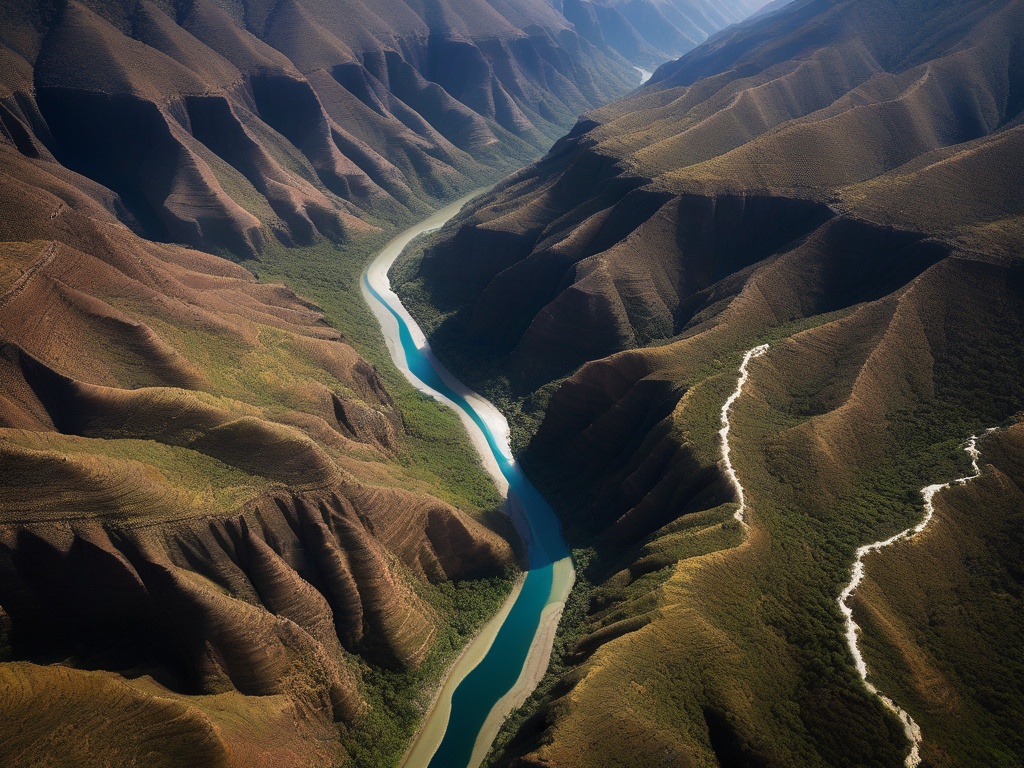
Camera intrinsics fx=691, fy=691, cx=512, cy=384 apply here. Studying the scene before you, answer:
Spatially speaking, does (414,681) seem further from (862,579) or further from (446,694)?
(862,579)

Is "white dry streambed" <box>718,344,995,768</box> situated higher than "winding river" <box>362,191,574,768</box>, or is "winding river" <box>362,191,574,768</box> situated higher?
"white dry streambed" <box>718,344,995,768</box>

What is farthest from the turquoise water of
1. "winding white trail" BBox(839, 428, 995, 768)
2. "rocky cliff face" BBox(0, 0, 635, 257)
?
"rocky cliff face" BBox(0, 0, 635, 257)

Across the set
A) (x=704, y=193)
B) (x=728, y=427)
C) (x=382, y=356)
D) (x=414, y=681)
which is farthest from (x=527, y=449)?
(x=704, y=193)

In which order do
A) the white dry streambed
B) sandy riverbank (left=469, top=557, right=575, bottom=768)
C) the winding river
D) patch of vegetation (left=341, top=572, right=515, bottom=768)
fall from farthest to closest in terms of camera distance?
1. the winding river
2. sandy riverbank (left=469, top=557, right=575, bottom=768)
3. patch of vegetation (left=341, top=572, right=515, bottom=768)
4. the white dry streambed

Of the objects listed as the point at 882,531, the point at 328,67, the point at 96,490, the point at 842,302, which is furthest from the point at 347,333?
the point at 328,67

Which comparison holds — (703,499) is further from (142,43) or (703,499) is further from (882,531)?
(142,43)

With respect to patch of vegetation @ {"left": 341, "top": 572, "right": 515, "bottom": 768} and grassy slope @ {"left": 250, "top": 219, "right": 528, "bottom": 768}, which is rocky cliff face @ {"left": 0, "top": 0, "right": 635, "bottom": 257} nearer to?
grassy slope @ {"left": 250, "top": 219, "right": 528, "bottom": 768}

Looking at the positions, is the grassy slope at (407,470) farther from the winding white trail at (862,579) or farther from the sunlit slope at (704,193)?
the winding white trail at (862,579)
